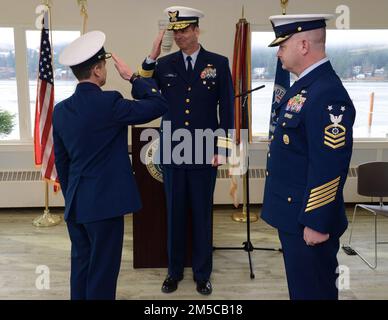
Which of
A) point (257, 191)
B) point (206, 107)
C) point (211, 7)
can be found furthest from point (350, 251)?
point (211, 7)

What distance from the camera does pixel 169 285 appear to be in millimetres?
3223

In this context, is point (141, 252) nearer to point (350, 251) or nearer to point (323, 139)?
point (350, 251)

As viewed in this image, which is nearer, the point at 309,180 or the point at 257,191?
the point at 309,180

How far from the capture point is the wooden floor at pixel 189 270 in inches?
126

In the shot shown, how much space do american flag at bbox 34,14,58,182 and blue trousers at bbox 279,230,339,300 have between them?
9.75ft

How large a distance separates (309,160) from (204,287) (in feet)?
5.45

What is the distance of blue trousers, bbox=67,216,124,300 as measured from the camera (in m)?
2.26

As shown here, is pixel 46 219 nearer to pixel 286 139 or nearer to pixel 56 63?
pixel 56 63

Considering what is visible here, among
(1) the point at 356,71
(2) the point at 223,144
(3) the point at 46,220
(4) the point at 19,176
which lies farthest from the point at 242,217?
(4) the point at 19,176

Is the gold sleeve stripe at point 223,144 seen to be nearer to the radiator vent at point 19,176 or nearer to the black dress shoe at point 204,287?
the black dress shoe at point 204,287

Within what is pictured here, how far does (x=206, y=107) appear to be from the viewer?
10.0 ft

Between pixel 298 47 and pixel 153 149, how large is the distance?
171 cm

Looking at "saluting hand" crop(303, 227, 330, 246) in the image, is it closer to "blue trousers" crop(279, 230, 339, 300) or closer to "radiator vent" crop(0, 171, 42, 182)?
"blue trousers" crop(279, 230, 339, 300)

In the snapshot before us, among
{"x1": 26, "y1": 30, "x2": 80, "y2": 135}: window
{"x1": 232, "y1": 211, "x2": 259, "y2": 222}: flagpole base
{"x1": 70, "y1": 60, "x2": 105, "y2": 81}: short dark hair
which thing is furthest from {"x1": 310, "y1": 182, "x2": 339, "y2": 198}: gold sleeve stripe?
{"x1": 26, "y1": 30, "x2": 80, "y2": 135}: window
